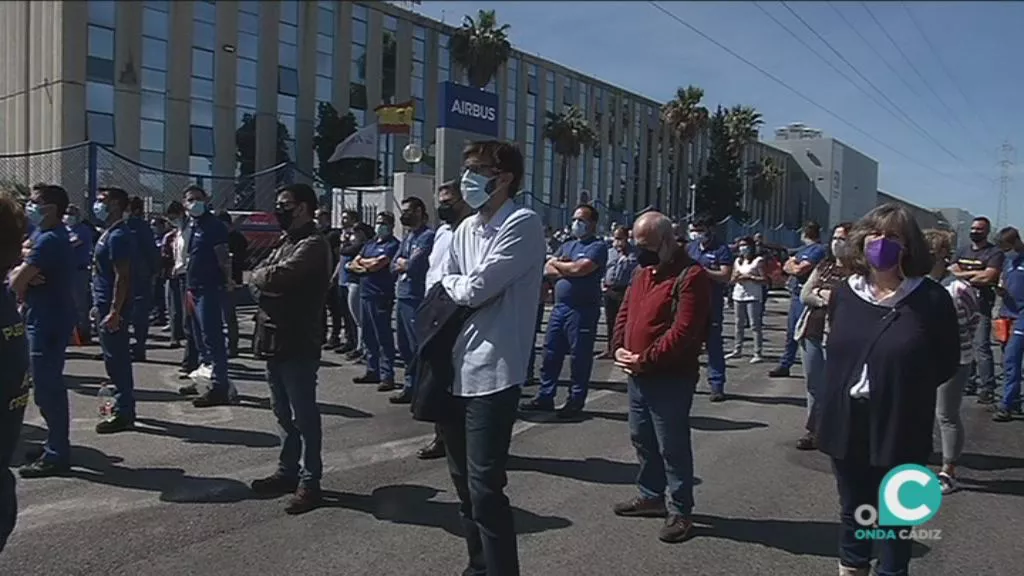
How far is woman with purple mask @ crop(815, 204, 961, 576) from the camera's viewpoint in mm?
3508

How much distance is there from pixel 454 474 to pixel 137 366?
7.56 m

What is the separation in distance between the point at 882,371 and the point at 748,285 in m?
8.74

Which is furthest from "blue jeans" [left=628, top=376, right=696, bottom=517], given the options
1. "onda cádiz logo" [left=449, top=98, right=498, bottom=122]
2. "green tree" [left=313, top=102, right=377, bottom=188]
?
"onda cádiz logo" [left=449, top=98, right=498, bottom=122]

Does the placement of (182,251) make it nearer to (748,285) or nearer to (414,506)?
(414,506)

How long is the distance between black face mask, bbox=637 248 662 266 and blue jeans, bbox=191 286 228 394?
15.2 feet

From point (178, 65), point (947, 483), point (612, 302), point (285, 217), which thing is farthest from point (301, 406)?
point (612, 302)

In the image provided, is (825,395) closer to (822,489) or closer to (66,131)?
(822,489)

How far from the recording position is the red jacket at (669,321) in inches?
186

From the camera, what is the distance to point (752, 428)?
7.73 meters

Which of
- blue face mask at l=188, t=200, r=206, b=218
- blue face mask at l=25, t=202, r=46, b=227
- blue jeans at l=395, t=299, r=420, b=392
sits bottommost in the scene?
blue jeans at l=395, t=299, r=420, b=392

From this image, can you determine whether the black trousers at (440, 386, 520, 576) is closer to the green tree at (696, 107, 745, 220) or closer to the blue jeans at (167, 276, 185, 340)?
the blue jeans at (167, 276, 185, 340)

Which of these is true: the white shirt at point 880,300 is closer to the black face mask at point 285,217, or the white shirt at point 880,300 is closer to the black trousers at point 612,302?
the black face mask at point 285,217

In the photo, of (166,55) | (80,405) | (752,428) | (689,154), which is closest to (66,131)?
(166,55)

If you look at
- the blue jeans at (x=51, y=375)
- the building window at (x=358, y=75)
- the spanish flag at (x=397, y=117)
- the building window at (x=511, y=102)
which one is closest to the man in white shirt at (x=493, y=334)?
the building window at (x=358, y=75)
